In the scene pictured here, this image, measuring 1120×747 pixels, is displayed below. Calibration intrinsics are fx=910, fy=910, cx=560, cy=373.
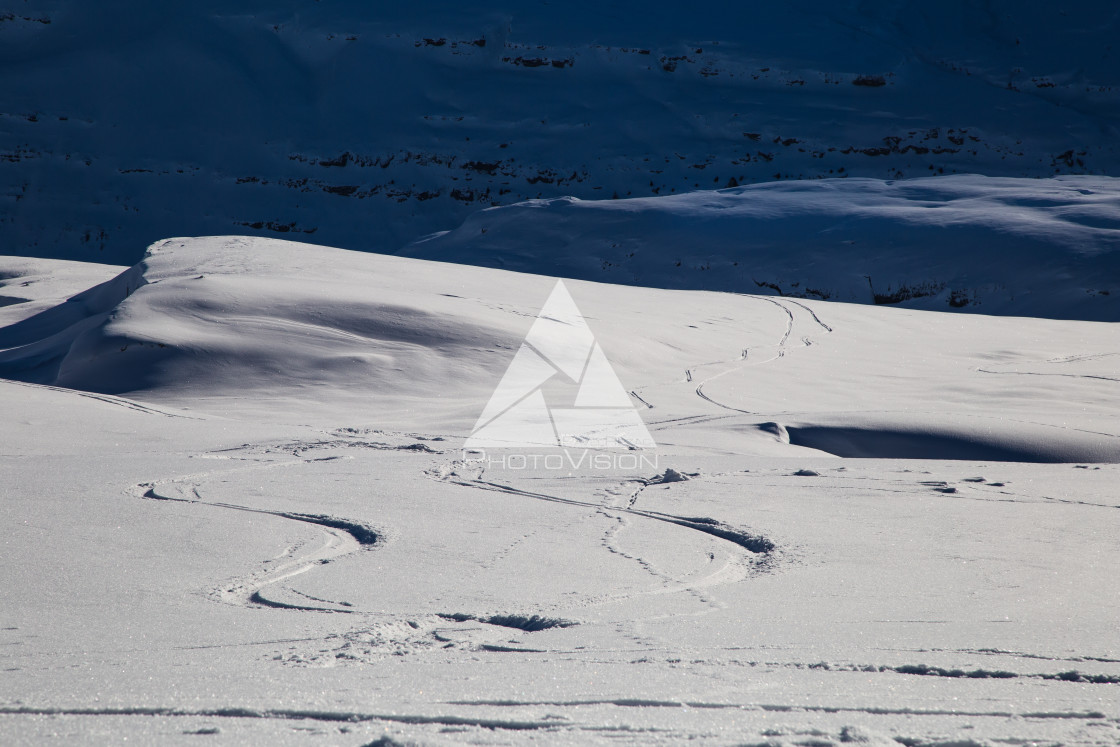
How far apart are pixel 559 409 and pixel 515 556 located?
7.98 ft

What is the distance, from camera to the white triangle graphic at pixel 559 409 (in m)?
4.04

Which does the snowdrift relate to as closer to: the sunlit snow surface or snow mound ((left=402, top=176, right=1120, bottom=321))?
the sunlit snow surface

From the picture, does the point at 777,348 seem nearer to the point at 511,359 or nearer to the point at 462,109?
the point at 511,359

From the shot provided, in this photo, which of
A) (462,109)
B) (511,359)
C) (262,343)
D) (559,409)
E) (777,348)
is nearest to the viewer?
(559,409)

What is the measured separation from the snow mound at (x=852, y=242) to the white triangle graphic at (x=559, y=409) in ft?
20.1

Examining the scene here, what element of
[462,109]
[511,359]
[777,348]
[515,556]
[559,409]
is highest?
[462,109]

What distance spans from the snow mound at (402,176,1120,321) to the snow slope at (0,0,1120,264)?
4.46m

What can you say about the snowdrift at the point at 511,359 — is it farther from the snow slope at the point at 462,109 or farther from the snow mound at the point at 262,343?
the snow slope at the point at 462,109

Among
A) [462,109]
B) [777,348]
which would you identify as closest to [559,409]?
[777,348]

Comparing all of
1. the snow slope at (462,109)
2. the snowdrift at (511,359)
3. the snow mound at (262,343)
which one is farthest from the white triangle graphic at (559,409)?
the snow slope at (462,109)

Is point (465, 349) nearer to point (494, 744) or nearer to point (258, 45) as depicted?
point (494, 744)

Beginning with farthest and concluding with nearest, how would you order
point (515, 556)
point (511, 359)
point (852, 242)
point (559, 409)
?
1. point (852, 242)
2. point (511, 359)
3. point (559, 409)
4. point (515, 556)

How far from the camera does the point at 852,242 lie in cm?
1248

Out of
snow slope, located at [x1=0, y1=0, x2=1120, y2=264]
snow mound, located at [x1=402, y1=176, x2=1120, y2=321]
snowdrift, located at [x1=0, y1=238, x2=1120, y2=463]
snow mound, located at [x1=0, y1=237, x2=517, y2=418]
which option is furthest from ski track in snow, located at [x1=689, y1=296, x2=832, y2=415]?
snow slope, located at [x1=0, y1=0, x2=1120, y2=264]
